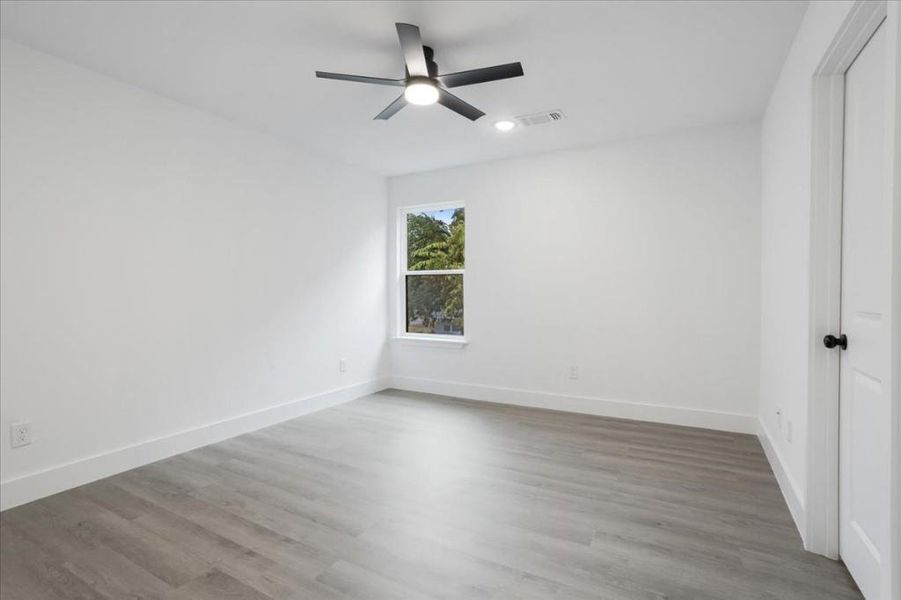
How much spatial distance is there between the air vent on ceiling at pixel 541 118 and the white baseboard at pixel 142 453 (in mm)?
3150

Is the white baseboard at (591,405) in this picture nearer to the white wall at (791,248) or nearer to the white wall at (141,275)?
the white wall at (791,248)

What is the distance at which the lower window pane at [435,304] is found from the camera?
5168mm

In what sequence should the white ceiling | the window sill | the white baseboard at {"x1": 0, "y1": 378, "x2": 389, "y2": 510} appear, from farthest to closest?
the window sill < the white baseboard at {"x1": 0, "y1": 378, "x2": 389, "y2": 510} < the white ceiling

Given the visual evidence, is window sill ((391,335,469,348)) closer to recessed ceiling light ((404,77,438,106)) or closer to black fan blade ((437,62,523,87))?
recessed ceiling light ((404,77,438,106))

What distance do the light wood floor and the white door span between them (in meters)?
0.23

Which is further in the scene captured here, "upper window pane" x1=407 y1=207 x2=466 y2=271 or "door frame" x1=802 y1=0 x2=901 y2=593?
"upper window pane" x1=407 y1=207 x2=466 y2=271

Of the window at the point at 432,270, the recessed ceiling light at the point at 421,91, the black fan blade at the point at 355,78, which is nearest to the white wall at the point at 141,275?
the window at the point at 432,270

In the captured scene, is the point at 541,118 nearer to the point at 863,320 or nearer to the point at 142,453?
the point at 863,320

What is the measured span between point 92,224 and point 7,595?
2029 millimetres

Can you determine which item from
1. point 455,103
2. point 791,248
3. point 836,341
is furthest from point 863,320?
point 455,103

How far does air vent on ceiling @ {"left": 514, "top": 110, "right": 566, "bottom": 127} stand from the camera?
3508mm

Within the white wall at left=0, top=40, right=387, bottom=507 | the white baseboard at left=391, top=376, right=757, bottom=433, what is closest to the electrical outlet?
the white wall at left=0, top=40, right=387, bottom=507

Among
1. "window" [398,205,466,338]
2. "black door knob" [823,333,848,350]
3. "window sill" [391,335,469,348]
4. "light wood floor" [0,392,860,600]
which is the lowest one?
"light wood floor" [0,392,860,600]

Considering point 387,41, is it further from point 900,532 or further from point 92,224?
point 900,532
